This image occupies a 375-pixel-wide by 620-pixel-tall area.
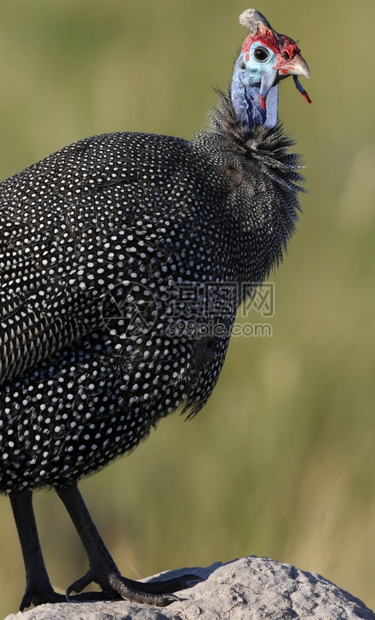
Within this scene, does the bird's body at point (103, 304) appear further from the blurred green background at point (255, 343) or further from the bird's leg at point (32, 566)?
the blurred green background at point (255, 343)

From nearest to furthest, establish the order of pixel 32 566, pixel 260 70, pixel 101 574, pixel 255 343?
pixel 101 574
pixel 32 566
pixel 260 70
pixel 255 343

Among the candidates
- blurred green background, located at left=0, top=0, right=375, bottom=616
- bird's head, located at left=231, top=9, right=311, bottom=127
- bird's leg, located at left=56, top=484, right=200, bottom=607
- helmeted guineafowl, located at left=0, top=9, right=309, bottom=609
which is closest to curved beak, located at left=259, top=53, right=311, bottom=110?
bird's head, located at left=231, top=9, right=311, bottom=127

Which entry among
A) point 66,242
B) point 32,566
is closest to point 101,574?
point 32,566

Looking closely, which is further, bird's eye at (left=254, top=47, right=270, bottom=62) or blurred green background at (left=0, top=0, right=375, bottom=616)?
blurred green background at (left=0, top=0, right=375, bottom=616)

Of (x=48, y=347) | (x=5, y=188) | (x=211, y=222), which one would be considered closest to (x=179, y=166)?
(x=211, y=222)

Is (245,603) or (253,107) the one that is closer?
(245,603)

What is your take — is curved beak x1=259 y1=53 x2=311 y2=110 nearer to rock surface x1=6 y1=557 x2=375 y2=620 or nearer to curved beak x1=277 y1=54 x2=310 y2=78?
curved beak x1=277 y1=54 x2=310 y2=78

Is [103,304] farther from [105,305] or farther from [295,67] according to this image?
[295,67]
